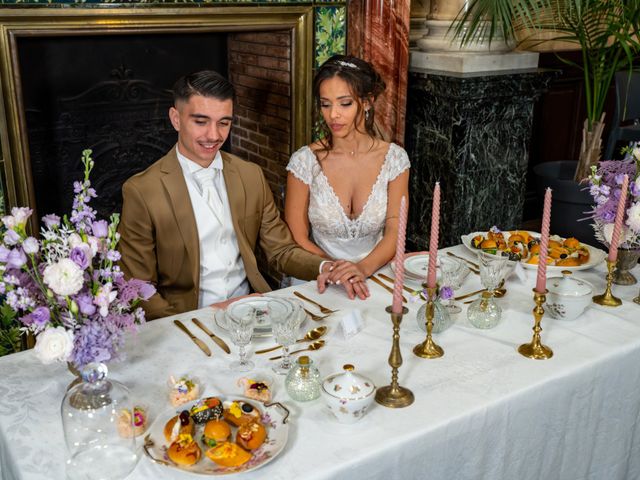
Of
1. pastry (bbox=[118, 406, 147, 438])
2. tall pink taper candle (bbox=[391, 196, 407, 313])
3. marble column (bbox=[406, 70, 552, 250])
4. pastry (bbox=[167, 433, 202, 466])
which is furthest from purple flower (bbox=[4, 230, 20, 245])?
marble column (bbox=[406, 70, 552, 250])

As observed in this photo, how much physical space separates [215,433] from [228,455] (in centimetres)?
6

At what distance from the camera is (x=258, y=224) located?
8.68 ft

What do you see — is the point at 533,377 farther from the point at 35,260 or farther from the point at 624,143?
the point at 624,143

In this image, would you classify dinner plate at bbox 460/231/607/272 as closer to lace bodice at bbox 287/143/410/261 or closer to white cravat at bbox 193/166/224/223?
lace bodice at bbox 287/143/410/261

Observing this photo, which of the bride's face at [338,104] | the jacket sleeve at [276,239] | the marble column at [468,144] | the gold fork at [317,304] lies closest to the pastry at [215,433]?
the gold fork at [317,304]

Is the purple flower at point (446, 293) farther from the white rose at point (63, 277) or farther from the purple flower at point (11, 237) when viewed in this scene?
the purple flower at point (11, 237)

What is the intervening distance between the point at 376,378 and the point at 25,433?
Result: 0.76 m

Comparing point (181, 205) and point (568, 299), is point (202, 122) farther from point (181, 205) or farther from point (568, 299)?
point (568, 299)

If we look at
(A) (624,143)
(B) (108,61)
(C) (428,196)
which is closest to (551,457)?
(C) (428,196)

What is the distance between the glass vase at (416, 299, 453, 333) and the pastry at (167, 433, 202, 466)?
746 mm

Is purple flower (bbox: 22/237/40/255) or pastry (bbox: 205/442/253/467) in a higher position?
purple flower (bbox: 22/237/40/255)

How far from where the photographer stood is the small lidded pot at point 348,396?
146 centimetres

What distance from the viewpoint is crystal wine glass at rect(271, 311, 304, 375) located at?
5.60 ft

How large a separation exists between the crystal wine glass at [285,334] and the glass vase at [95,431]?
1.27ft
